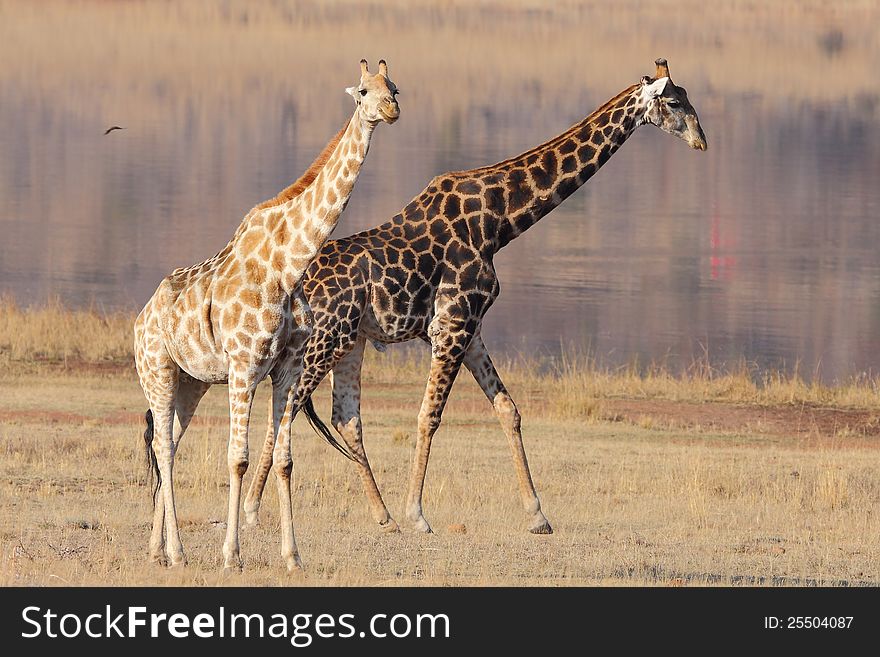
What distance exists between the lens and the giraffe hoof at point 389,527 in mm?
13430

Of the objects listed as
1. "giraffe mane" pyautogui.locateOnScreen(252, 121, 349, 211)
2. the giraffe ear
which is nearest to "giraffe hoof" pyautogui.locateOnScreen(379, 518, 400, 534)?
"giraffe mane" pyautogui.locateOnScreen(252, 121, 349, 211)

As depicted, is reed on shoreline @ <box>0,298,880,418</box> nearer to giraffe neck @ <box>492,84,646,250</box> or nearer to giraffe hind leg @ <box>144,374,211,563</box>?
giraffe neck @ <box>492,84,646,250</box>

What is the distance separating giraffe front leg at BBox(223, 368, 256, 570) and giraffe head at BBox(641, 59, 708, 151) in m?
4.94

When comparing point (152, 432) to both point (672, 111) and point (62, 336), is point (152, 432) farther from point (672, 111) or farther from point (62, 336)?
point (62, 336)

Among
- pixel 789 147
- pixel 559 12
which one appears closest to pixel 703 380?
pixel 789 147

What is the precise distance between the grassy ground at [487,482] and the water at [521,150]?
431 cm

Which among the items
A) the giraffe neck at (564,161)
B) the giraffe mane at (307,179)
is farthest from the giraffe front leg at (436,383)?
the giraffe mane at (307,179)

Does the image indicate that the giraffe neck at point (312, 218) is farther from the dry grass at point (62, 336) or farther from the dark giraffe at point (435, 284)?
the dry grass at point (62, 336)

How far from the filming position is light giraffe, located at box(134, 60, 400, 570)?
1100cm

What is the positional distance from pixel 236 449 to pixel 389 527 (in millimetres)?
2641

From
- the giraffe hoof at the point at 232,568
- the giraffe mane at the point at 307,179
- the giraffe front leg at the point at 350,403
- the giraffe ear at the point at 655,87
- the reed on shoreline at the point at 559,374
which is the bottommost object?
the reed on shoreline at the point at 559,374

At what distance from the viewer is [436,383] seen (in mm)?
13844

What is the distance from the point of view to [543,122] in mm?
62875

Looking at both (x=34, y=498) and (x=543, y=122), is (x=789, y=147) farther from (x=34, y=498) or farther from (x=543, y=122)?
(x=34, y=498)
